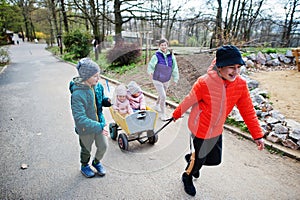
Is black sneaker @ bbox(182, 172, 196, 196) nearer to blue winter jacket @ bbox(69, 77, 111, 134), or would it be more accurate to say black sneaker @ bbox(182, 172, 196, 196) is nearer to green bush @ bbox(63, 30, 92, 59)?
blue winter jacket @ bbox(69, 77, 111, 134)

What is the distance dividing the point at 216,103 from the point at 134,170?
133cm

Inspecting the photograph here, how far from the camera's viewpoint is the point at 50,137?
318cm

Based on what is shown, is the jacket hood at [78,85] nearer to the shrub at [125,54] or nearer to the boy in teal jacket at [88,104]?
the boy in teal jacket at [88,104]

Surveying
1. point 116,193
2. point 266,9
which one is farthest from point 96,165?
point 266,9

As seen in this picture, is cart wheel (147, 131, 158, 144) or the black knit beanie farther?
cart wheel (147, 131, 158, 144)

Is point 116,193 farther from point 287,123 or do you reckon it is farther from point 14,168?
point 287,123

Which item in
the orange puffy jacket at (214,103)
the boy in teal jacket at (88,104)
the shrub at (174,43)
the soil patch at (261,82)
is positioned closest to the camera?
the orange puffy jacket at (214,103)

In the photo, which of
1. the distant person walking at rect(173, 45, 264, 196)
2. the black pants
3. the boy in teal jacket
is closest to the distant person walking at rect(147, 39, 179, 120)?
the boy in teal jacket

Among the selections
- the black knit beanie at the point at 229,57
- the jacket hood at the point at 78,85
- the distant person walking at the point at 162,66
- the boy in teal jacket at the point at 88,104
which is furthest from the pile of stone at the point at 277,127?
the jacket hood at the point at 78,85

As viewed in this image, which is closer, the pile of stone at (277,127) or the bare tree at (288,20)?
the pile of stone at (277,127)

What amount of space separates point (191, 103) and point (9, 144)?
2.81 meters

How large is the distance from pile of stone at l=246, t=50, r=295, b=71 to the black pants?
203 inches

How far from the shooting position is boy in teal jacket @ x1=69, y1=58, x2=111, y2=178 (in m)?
1.76

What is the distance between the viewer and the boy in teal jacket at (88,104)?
1.76 meters
